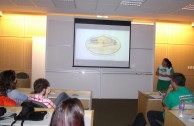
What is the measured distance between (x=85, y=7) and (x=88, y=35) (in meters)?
0.83

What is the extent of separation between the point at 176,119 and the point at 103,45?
4368 millimetres

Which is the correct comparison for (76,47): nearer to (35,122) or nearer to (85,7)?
(85,7)

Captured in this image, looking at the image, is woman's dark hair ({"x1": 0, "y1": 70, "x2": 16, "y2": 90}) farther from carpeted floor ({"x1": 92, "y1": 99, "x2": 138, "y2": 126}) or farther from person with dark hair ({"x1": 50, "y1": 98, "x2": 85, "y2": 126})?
person with dark hair ({"x1": 50, "y1": 98, "x2": 85, "y2": 126})

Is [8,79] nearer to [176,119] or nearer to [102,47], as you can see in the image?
[176,119]

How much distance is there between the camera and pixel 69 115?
3.95 ft

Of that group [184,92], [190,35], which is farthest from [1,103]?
[190,35]

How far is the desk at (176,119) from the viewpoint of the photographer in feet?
8.14

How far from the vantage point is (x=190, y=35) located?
8531 mm

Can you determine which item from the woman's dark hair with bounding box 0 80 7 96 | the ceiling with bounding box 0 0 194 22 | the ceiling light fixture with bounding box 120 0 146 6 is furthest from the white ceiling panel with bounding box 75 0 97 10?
the woman's dark hair with bounding box 0 80 7 96

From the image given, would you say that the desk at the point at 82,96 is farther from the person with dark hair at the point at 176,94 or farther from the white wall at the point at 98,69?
the white wall at the point at 98,69

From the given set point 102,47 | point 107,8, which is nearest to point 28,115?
point 102,47

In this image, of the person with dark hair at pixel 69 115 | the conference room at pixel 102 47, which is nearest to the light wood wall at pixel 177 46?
the conference room at pixel 102 47

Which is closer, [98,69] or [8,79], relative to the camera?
[8,79]

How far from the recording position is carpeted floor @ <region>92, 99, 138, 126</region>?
4.75m
